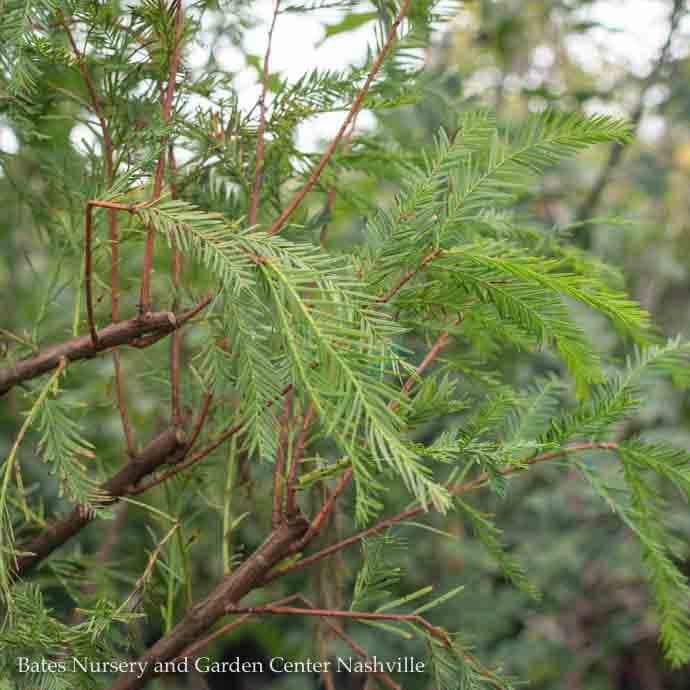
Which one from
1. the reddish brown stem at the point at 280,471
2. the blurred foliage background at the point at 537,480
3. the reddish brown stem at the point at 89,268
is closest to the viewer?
the reddish brown stem at the point at 89,268

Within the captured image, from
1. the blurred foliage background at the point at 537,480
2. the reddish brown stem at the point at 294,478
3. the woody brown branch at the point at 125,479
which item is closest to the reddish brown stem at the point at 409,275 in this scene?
the reddish brown stem at the point at 294,478

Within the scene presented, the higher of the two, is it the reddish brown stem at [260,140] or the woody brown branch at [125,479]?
the reddish brown stem at [260,140]

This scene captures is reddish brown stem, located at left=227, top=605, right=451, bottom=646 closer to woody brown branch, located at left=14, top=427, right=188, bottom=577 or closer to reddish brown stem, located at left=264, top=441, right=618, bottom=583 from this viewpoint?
reddish brown stem, located at left=264, top=441, right=618, bottom=583

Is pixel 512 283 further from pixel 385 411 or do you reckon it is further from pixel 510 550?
pixel 510 550

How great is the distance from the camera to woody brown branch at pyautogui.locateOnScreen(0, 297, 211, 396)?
58 cm

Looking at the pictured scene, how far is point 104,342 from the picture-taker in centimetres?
60

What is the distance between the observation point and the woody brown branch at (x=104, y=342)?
58 cm

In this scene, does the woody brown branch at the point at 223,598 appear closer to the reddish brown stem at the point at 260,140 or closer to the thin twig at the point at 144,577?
the thin twig at the point at 144,577

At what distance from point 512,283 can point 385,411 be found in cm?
15

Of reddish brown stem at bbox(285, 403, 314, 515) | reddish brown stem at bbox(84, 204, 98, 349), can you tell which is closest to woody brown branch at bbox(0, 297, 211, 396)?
reddish brown stem at bbox(84, 204, 98, 349)

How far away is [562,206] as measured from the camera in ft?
6.76

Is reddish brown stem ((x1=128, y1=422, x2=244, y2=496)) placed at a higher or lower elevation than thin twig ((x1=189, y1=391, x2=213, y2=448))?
lower

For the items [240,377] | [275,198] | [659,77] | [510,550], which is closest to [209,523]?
[510,550]

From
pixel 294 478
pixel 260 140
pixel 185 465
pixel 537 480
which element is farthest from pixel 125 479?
pixel 537 480
